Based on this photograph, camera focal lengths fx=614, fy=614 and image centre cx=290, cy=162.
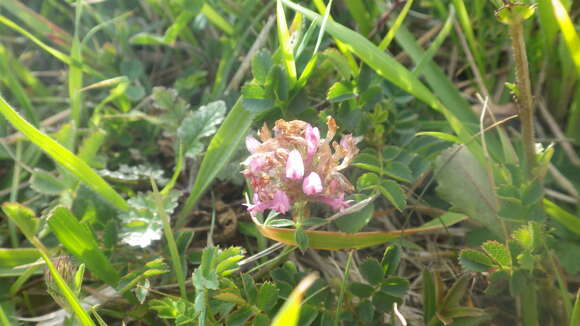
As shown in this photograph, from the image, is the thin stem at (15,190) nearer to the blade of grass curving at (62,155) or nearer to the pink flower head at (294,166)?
the blade of grass curving at (62,155)

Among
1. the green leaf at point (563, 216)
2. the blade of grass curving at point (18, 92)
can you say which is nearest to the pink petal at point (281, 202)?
the green leaf at point (563, 216)

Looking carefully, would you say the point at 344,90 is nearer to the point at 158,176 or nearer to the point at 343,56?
the point at 343,56

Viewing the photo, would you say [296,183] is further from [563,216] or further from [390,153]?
[563,216]

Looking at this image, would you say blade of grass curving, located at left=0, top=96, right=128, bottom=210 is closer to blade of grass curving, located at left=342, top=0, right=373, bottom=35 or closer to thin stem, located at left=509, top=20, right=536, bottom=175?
blade of grass curving, located at left=342, top=0, right=373, bottom=35

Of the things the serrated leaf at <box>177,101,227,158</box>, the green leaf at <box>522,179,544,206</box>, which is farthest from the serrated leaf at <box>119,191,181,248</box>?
the green leaf at <box>522,179,544,206</box>

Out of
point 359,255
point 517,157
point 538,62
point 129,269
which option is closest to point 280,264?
point 359,255

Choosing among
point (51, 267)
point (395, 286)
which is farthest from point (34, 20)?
point (395, 286)
